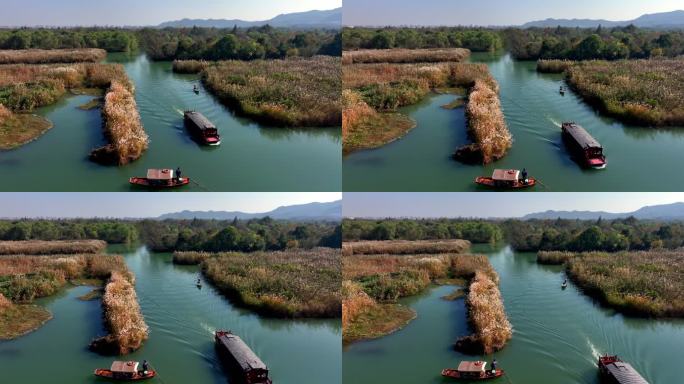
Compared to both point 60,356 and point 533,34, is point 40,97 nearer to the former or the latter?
point 60,356

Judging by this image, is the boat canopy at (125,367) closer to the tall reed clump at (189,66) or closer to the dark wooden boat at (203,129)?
the dark wooden boat at (203,129)

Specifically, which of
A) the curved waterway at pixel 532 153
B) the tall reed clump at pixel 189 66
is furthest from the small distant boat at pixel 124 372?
the tall reed clump at pixel 189 66

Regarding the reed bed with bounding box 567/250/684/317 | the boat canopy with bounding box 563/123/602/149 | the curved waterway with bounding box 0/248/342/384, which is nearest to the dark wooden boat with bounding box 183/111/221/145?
the curved waterway with bounding box 0/248/342/384

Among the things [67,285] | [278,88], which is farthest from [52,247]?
[278,88]

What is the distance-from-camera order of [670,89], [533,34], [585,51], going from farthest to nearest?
[533,34] → [585,51] → [670,89]

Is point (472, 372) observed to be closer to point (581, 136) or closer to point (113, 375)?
point (581, 136)

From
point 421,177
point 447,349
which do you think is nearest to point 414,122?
point 421,177

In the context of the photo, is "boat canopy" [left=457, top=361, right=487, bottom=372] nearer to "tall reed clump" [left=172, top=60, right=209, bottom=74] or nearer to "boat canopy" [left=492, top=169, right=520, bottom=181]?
"boat canopy" [left=492, top=169, right=520, bottom=181]
